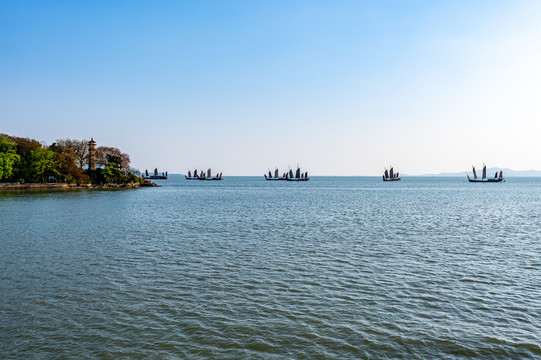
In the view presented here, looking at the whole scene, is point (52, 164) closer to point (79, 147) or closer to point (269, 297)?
point (79, 147)

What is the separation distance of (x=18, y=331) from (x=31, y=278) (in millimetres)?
6958

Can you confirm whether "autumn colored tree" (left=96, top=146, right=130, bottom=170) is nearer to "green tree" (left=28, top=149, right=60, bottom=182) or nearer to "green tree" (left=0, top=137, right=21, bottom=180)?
"green tree" (left=28, top=149, right=60, bottom=182)

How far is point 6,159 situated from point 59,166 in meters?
18.4

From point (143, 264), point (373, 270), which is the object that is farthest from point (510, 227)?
point (143, 264)

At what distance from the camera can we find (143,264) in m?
20.6

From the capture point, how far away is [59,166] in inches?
4358

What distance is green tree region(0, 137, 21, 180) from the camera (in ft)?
303

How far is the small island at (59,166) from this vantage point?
9925 cm

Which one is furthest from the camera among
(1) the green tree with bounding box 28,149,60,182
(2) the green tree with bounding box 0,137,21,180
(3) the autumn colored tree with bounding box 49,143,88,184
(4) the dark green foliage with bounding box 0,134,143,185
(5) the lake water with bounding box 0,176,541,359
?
(3) the autumn colored tree with bounding box 49,143,88,184

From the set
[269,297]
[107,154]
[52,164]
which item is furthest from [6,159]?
[269,297]

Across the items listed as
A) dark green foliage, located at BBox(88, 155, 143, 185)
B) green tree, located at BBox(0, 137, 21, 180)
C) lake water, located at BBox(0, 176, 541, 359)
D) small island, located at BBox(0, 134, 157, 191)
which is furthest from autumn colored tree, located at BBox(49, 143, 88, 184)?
lake water, located at BBox(0, 176, 541, 359)

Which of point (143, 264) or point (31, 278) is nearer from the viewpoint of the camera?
point (31, 278)

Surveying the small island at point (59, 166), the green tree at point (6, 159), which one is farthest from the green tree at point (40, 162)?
the green tree at point (6, 159)

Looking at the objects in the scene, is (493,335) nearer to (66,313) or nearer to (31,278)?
(66,313)
